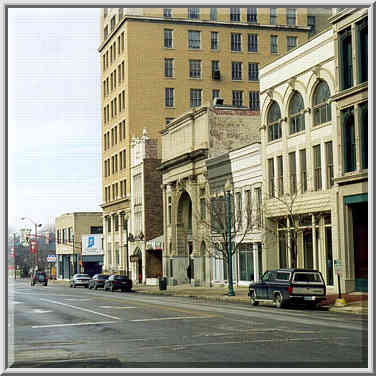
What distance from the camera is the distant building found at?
11600cm

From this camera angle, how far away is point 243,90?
91.1 meters

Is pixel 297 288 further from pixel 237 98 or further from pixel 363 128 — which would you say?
pixel 237 98

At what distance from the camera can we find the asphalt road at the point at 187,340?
48.6 feet

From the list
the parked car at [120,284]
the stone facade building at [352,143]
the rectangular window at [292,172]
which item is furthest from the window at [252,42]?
the stone facade building at [352,143]

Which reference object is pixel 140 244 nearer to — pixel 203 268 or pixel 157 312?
pixel 203 268

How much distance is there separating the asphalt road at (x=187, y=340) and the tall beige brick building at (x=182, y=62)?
58514mm

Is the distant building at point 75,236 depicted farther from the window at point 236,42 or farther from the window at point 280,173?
the window at point 280,173

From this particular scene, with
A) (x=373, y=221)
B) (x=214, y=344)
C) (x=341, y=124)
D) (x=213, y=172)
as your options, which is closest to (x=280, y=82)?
(x=341, y=124)

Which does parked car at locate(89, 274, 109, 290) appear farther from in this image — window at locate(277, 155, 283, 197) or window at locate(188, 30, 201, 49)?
window at locate(188, 30, 201, 49)

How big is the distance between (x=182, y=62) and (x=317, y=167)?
45.6m

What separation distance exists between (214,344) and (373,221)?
658cm

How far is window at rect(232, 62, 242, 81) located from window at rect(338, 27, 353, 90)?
49.1m

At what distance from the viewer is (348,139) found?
4034 cm

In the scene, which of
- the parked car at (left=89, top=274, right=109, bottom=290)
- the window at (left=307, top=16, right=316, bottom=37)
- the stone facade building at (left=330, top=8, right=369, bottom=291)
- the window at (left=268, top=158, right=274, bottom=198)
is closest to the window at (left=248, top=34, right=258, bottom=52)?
the window at (left=307, top=16, right=316, bottom=37)
